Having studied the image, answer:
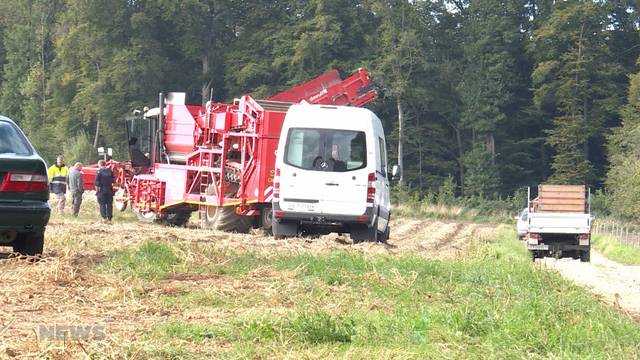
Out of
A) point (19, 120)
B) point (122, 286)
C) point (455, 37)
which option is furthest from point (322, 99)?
point (19, 120)

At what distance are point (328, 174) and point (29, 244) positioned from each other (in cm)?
839

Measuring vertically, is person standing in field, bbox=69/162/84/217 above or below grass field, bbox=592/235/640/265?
above

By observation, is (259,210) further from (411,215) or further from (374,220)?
(411,215)

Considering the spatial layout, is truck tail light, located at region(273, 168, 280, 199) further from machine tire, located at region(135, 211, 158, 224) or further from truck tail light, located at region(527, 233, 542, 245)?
truck tail light, located at region(527, 233, 542, 245)

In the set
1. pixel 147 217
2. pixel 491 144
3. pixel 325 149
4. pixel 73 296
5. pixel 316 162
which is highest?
pixel 325 149

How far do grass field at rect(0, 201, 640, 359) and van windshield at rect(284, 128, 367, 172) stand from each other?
587 centimetres

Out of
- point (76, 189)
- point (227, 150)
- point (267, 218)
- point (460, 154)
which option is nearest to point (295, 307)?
point (267, 218)

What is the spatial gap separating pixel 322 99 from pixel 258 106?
12.0 ft

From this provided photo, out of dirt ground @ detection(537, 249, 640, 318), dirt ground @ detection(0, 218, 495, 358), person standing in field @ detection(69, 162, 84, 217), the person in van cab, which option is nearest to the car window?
dirt ground @ detection(0, 218, 495, 358)

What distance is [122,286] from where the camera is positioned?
10273 mm

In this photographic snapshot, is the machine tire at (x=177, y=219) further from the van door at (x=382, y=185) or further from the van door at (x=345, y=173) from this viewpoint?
the van door at (x=345, y=173)

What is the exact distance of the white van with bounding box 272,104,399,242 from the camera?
66.8 feet

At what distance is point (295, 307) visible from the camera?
30.9ft

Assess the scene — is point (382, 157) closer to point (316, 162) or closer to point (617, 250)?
point (316, 162)
